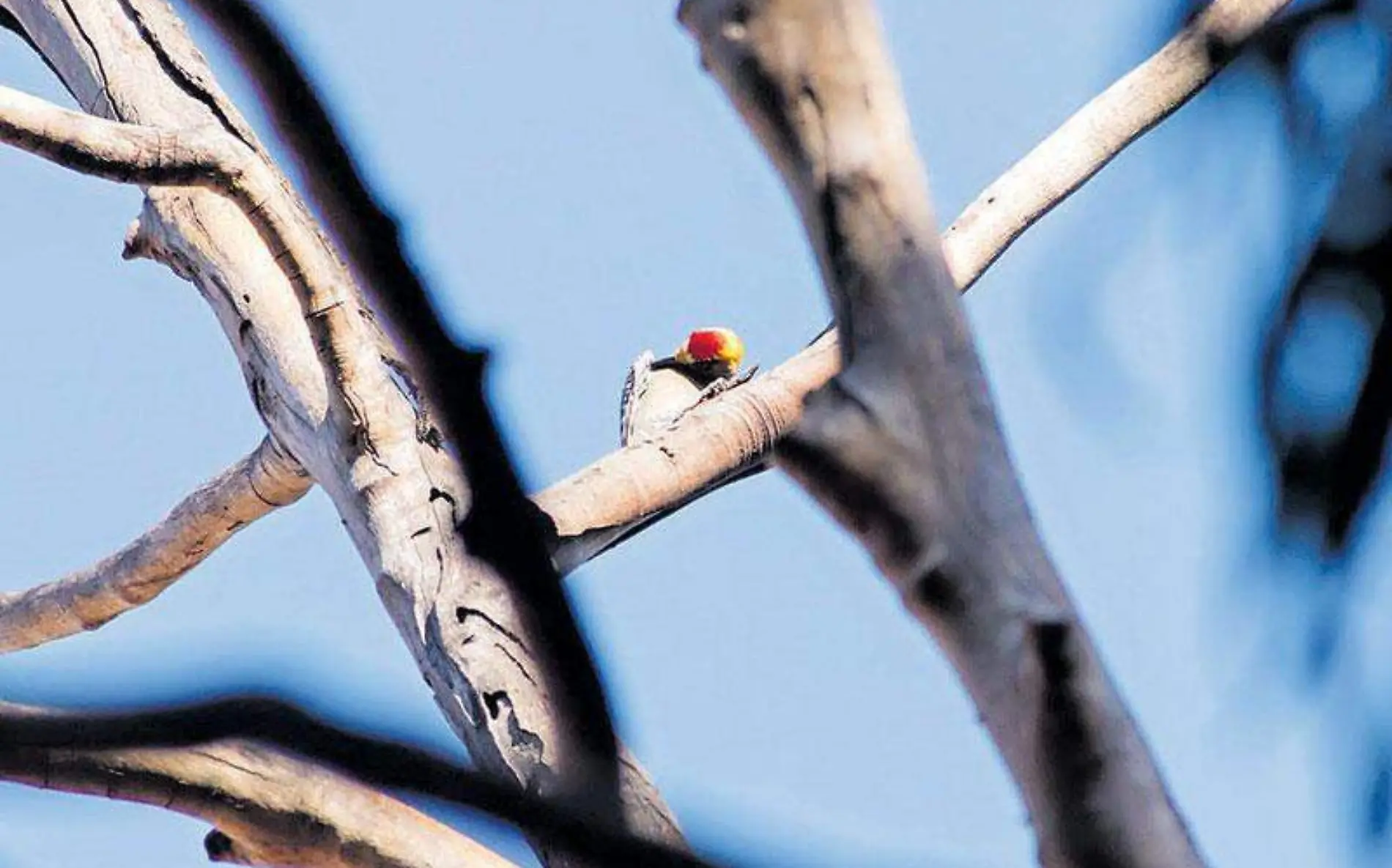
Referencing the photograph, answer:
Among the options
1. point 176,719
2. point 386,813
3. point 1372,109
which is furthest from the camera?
point 386,813

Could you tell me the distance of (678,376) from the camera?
679 centimetres

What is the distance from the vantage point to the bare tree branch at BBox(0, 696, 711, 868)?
72 cm

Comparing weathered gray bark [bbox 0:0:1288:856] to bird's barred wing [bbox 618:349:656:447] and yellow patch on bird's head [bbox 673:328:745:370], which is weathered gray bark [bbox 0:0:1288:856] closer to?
bird's barred wing [bbox 618:349:656:447]

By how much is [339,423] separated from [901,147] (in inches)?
51.9

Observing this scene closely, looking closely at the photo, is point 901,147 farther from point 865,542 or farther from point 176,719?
point 176,719

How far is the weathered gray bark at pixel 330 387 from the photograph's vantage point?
5.47 ft

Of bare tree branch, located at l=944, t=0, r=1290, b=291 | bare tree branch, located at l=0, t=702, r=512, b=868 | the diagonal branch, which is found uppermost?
the diagonal branch

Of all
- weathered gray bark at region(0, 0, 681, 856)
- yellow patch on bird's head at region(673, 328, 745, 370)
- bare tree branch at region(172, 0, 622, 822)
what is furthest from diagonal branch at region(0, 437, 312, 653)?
yellow patch on bird's head at region(673, 328, 745, 370)

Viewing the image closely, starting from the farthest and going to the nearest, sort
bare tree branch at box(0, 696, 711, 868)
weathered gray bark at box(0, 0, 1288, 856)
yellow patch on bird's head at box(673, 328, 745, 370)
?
yellow patch on bird's head at box(673, 328, 745, 370) < weathered gray bark at box(0, 0, 1288, 856) < bare tree branch at box(0, 696, 711, 868)

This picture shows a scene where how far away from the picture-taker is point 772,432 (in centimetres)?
234

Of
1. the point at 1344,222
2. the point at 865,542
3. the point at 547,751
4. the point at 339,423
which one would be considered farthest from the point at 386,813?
the point at 1344,222

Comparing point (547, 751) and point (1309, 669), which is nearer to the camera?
point (1309, 669)

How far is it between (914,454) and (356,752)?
0.27 metres

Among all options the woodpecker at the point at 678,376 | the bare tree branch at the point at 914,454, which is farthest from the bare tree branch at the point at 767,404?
the woodpecker at the point at 678,376
